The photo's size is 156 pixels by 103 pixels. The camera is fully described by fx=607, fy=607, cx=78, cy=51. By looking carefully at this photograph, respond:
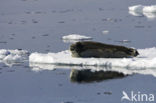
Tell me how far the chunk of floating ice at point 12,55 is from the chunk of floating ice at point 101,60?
1.39 ft

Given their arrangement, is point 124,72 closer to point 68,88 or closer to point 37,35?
point 68,88

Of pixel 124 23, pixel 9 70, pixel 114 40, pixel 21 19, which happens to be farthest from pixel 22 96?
pixel 21 19

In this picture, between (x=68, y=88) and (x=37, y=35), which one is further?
(x=37, y=35)

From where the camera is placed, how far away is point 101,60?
36.7ft

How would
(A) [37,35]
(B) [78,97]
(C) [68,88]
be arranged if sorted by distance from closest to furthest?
(B) [78,97] < (C) [68,88] < (A) [37,35]

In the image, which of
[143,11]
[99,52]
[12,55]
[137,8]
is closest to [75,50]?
[99,52]

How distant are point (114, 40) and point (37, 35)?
7.82 ft

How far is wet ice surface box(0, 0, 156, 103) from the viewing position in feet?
29.9

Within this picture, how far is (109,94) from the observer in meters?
8.95

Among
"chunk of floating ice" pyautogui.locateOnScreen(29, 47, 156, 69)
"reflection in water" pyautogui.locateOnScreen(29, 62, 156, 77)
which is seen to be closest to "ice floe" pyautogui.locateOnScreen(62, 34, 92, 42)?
"chunk of floating ice" pyautogui.locateOnScreen(29, 47, 156, 69)

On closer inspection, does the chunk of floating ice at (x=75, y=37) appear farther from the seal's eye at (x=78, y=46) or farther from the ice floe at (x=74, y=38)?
the seal's eye at (x=78, y=46)

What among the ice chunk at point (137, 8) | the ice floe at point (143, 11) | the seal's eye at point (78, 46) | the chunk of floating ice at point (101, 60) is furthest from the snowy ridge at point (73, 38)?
the ice chunk at point (137, 8)

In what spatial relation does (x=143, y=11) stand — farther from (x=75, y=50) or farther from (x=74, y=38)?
(x=75, y=50)

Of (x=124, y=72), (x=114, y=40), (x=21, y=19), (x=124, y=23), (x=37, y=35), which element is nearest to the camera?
(x=124, y=72)
